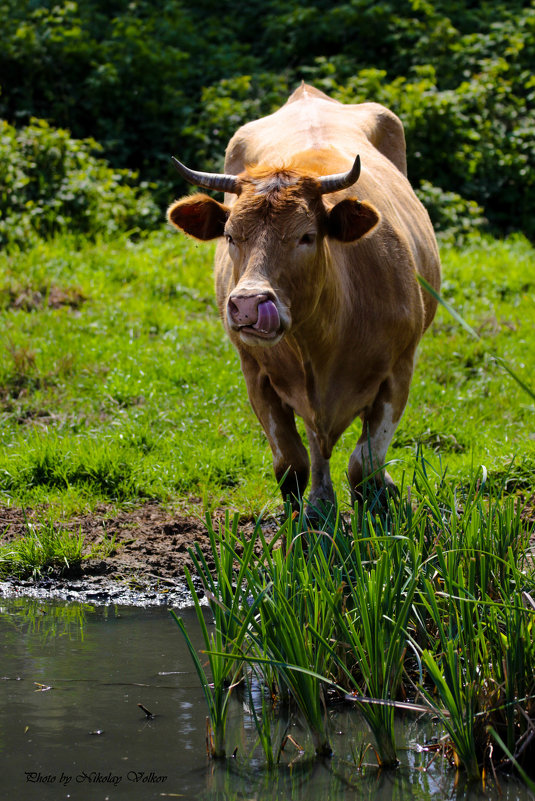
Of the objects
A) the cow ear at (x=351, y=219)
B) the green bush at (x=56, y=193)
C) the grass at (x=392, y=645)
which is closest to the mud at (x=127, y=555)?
the grass at (x=392, y=645)

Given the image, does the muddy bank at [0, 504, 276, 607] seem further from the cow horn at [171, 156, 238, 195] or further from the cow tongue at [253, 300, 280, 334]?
the cow horn at [171, 156, 238, 195]

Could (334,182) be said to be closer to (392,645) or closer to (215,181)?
(215,181)

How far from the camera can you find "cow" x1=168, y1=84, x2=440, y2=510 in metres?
4.15

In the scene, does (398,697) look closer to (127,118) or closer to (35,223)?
(35,223)

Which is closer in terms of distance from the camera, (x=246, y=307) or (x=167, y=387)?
(x=246, y=307)

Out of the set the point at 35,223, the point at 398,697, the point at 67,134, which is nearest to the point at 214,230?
the point at 398,697

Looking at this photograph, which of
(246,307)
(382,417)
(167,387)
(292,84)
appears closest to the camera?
(246,307)

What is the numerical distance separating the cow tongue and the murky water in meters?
1.33

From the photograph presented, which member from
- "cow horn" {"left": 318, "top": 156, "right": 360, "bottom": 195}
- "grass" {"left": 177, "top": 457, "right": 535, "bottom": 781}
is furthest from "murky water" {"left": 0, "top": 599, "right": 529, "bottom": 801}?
"cow horn" {"left": 318, "top": 156, "right": 360, "bottom": 195}

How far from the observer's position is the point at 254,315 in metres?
3.79

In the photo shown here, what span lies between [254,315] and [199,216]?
3.71 feet

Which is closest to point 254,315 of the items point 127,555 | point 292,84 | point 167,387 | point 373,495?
point 373,495

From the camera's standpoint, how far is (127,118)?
13.6 metres

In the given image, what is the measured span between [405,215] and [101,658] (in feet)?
10.1
